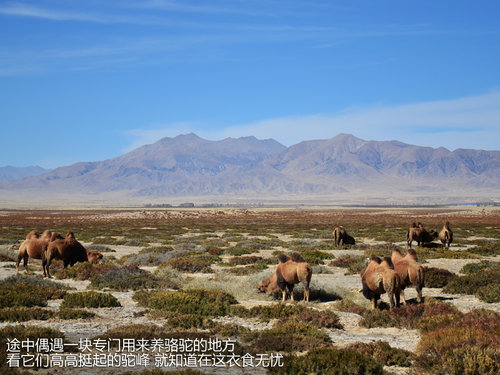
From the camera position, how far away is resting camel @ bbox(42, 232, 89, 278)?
659 inches

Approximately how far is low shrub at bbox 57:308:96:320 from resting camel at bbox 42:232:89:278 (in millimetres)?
5879

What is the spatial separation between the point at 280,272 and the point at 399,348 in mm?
4637

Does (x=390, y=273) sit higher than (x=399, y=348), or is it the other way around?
(x=390, y=273)

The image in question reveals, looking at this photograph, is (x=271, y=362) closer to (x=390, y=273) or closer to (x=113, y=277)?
(x=390, y=273)

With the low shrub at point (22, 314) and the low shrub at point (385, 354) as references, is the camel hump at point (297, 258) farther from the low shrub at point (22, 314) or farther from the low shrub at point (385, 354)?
the low shrub at point (22, 314)

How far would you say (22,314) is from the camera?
36.0 ft

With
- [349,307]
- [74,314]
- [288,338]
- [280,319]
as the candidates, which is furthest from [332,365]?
[74,314]

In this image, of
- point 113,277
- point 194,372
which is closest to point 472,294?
point 194,372

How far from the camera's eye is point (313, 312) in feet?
36.4

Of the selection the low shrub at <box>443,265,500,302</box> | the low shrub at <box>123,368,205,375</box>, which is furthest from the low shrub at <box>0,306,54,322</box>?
the low shrub at <box>443,265,500,302</box>

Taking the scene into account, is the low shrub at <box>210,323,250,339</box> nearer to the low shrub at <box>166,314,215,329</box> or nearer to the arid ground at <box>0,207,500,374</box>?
the arid ground at <box>0,207,500,374</box>

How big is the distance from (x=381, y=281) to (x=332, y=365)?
4.03 m

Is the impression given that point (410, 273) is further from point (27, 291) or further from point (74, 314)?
point (27, 291)

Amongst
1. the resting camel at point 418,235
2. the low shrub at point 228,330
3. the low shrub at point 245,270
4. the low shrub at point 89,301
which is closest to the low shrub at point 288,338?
the low shrub at point 228,330
